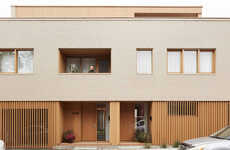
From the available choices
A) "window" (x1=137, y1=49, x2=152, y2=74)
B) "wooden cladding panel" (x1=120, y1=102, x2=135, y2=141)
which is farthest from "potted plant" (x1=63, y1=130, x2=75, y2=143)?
"window" (x1=137, y1=49, x2=152, y2=74)

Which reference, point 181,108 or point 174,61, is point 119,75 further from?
point 181,108

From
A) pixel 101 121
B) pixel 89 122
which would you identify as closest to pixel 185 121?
pixel 101 121

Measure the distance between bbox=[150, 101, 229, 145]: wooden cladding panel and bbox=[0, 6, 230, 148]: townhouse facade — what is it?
5 centimetres

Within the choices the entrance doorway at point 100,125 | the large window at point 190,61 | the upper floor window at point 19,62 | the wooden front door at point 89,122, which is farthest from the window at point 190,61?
the upper floor window at point 19,62

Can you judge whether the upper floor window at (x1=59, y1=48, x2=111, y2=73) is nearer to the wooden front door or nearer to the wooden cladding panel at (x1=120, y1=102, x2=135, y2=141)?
the wooden front door

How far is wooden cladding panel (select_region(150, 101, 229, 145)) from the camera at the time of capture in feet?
40.2

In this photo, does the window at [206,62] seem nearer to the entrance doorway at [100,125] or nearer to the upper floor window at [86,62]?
the upper floor window at [86,62]

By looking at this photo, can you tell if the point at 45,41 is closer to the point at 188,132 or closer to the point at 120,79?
the point at 120,79

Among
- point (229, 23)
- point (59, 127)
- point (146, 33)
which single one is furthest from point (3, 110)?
point (229, 23)

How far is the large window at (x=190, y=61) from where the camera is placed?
12570 mm

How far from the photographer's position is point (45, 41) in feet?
40.4

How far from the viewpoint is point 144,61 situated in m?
12.6

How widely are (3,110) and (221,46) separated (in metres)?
12.6

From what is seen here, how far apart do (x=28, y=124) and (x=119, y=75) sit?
564 cm
